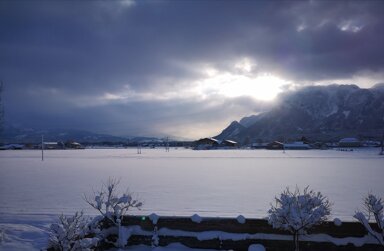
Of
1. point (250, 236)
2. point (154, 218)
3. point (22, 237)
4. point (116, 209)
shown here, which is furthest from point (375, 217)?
point (22, 237)

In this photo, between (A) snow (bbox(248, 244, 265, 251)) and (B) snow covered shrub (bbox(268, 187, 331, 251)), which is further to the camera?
(A) snow (bbox(248, 244, 265, 251))

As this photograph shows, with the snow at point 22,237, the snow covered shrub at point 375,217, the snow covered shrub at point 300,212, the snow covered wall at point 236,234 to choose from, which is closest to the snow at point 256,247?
the snow covered wall at point 236,234

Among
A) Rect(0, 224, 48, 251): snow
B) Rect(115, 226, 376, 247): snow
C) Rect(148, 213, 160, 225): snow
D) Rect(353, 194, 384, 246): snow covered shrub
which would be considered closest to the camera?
Rect(353, 194, 384, 246): snow covered shrub

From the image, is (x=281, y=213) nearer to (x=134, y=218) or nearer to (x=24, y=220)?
(x=134, y=218)

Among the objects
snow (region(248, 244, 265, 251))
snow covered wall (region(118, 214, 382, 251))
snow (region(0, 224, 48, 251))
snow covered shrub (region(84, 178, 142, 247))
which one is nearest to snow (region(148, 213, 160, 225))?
snow covered wall (region(118, 214, 382, 251))

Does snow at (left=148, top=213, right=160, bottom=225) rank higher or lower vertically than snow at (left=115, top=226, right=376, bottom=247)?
higher

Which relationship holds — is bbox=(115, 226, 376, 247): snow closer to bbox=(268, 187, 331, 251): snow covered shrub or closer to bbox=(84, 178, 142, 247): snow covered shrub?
bbox=(84, 178, 142, 247): snow covered shrub

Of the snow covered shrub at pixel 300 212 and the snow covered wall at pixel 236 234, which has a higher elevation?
the snow covered shrub at pixel 300 212

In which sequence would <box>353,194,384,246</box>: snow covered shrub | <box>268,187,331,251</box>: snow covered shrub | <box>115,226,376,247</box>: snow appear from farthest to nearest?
1. <box>115,226,376,247</box>: snow
2. <box>353,194,384,246</box>: snow covered shrub
3. <box>268,187,331,251</box>: snow covered shrub

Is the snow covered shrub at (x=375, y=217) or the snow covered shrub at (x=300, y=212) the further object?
the snow covered shrub at (x=375, y=217)

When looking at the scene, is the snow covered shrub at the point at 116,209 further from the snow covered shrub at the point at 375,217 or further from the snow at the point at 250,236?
the snow covered shrub at the point at 375,217

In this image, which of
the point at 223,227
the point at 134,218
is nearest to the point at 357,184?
the point at 223,227

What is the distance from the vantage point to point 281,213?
830cm

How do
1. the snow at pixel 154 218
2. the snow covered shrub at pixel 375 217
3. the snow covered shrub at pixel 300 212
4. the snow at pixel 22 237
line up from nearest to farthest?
the snow covered shrub at pixel 300 212 < the snow covered shrub at pixel 375 217 < the snow at pixel 22 237 < the snow at pixel 154 218
